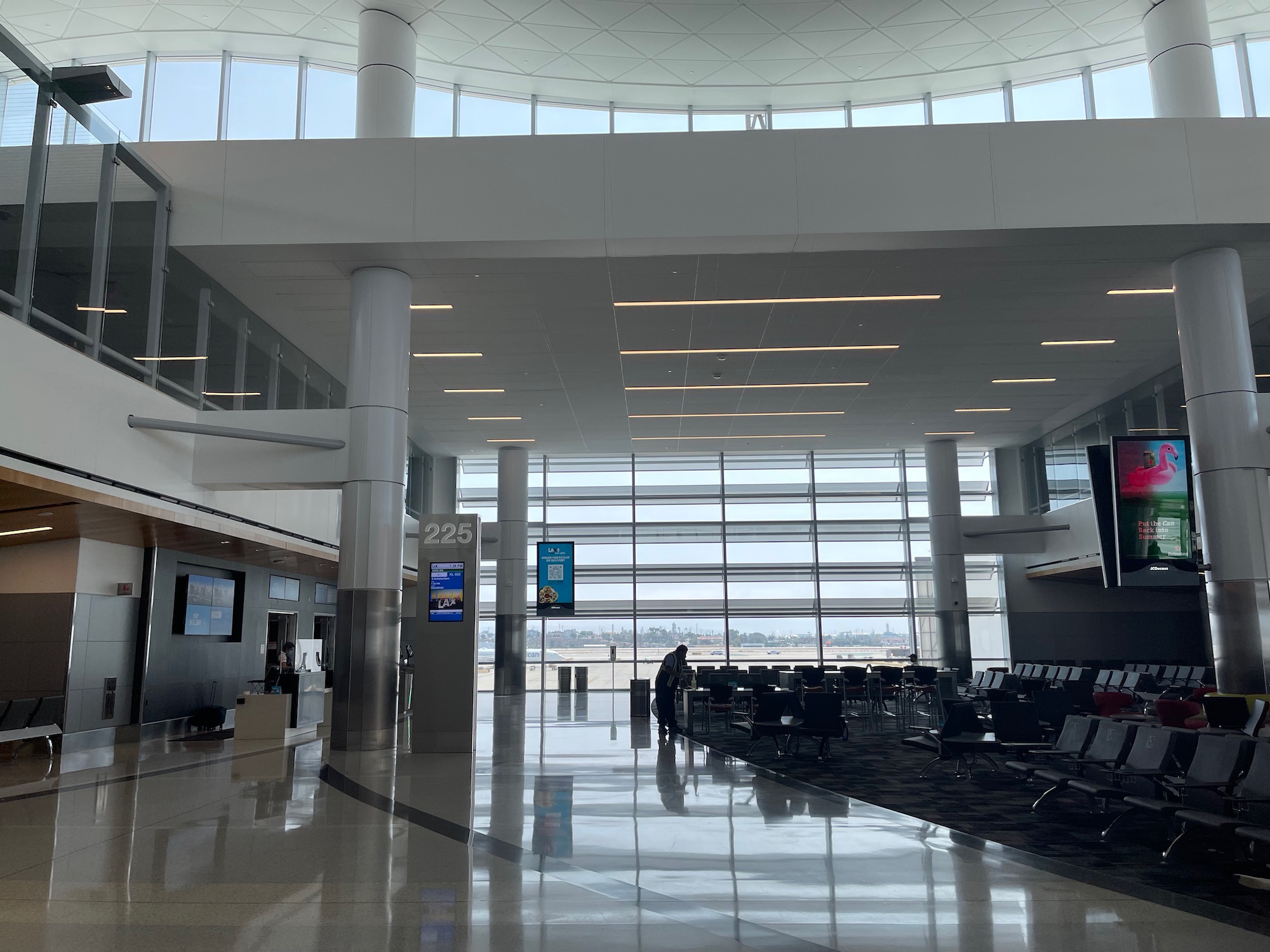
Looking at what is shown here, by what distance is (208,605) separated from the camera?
49.9 ft

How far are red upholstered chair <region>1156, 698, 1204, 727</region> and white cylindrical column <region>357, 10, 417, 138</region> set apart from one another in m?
12.0

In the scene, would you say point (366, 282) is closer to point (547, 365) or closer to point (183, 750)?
point (547, 365)

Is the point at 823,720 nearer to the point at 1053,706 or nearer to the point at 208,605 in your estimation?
the point at 1053,706

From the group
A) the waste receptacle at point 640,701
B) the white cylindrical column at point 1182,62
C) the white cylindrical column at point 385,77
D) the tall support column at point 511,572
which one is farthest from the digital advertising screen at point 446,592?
the tall support column at point 511,572

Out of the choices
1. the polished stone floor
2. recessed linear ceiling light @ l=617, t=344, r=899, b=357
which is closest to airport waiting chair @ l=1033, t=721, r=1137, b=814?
the polished stone floor

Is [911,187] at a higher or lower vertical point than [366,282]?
higher

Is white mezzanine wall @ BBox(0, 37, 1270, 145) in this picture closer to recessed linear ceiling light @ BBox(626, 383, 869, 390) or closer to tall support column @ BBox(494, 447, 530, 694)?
recessed linear ceiling light @ BBox(626, 383, 869, 390)

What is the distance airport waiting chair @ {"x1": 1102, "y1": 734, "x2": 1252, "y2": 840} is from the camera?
5.94m

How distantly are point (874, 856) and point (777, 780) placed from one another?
11.3ft

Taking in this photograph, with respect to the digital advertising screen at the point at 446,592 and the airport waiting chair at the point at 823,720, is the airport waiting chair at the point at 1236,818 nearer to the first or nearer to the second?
the airport waiting chair at the point at 823,720

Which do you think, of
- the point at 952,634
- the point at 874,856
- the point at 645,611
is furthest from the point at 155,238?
the point at 952,634

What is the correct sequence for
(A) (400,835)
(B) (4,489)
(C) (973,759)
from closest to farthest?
1. (A) (400,835)
2. (B) (4,489)
3. (C) (973,759)

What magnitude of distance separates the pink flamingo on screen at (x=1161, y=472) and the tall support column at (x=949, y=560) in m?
11.3

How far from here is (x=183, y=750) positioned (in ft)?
38.4
